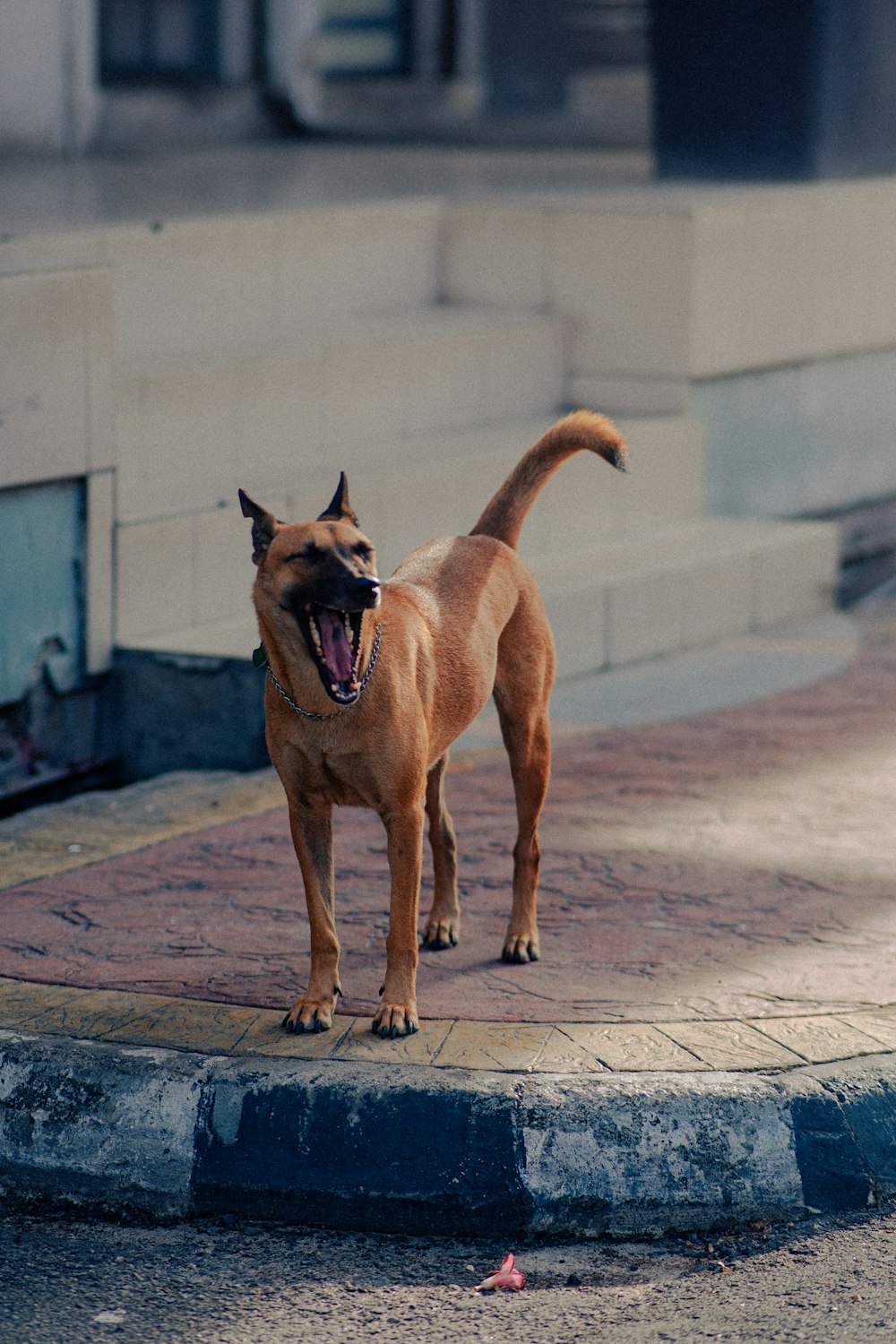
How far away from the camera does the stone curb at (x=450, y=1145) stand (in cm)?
379

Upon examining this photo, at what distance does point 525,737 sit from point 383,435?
3769 mm

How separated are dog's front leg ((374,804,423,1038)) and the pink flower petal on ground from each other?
616mm

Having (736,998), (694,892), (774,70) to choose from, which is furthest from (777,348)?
(736,998)

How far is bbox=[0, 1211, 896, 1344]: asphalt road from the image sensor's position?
340 cm

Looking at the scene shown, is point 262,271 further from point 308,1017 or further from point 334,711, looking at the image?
point 308,1017

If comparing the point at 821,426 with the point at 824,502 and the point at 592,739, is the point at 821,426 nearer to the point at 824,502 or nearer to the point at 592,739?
the point at 824,502

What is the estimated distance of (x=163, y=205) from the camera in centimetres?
880

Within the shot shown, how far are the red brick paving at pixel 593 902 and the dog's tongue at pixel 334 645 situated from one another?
31.7 inches

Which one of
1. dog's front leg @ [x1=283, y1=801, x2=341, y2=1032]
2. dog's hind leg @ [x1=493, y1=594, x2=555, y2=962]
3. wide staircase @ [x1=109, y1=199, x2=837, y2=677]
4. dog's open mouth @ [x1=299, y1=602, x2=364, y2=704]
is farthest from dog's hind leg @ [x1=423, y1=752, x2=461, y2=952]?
wide staircase @ [x1=109, y1=199, x2=837, y2=677]

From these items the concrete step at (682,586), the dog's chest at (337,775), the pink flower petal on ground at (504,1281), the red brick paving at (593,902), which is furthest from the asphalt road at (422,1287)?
the concrete step at (682,586)

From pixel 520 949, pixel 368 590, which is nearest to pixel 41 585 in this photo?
pixel 520 949

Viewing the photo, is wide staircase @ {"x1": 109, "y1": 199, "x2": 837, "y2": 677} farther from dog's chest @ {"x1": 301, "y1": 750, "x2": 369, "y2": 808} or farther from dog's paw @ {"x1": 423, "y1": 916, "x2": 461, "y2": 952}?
dog's chest @ {"x1": 301, "y1": 750, "x2": 369, "y2": 808}

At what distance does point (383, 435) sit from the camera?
819 centimetres

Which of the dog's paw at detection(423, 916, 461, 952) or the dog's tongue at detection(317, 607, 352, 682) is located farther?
the dog's paw at detection(423, 916, 461, 952)
